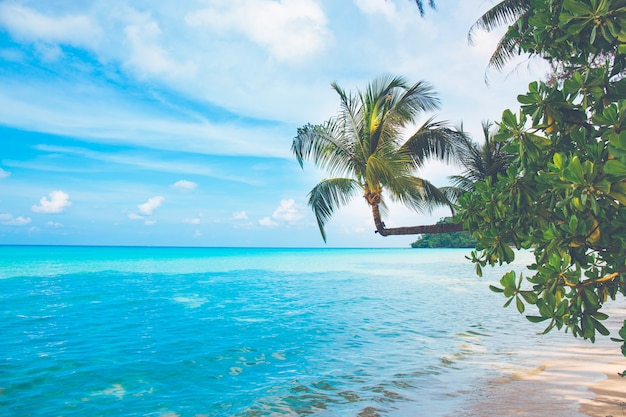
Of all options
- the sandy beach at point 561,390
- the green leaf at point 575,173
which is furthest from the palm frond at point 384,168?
the green leaf at point 575,173

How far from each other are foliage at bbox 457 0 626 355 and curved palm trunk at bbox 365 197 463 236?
3510 mm

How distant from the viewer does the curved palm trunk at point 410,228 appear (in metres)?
6.90

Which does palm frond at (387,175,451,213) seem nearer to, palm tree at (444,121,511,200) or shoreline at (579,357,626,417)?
palm tree at (444,121,511,200)

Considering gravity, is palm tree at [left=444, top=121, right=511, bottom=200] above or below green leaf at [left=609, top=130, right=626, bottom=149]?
above

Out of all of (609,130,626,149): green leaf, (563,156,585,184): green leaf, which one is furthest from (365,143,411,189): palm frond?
(609,130,626,149): green leaf

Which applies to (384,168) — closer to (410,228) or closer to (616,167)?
(410,228)

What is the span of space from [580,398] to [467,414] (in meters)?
1.53

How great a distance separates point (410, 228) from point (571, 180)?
5688 mm

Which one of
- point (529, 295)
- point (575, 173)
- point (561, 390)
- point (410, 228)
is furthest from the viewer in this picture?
point (410, 228)

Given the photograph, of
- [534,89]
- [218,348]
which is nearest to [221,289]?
[218,348]

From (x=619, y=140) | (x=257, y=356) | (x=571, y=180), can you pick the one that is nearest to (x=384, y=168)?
(x=257, y=356)

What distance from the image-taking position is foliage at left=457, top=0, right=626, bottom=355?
2.24 metres

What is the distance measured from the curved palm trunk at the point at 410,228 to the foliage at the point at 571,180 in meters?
3.51

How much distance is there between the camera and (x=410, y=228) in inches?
309
